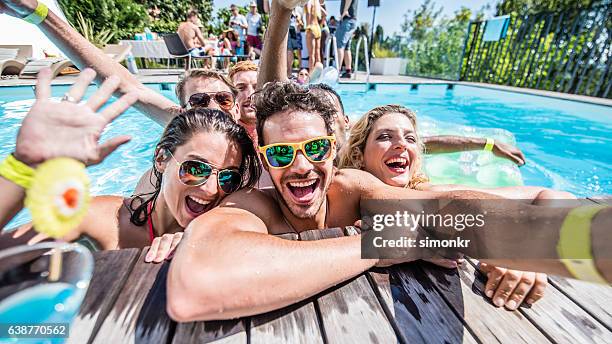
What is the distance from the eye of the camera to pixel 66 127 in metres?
0.94

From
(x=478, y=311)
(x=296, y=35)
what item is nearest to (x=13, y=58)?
(x=296, y=35)

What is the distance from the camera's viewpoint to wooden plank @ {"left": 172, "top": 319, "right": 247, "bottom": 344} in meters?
1.01

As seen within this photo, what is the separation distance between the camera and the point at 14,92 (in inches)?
336

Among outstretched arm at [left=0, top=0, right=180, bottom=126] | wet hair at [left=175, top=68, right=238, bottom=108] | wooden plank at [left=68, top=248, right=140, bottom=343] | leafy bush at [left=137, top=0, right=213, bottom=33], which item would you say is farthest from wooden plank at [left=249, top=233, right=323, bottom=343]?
leafy bush at [left=137, top=0, right=213, bottom=33]

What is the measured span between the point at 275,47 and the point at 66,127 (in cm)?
227

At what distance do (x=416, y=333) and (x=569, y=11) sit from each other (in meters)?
12.8

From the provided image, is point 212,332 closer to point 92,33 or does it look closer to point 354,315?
point 354,315

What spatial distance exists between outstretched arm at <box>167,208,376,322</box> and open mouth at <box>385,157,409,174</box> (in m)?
1.47

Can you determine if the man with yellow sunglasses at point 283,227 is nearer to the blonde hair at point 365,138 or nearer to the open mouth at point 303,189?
the open mouth at point 303,189

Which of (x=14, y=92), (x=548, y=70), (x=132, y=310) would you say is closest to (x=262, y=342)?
(x=132, y=310)

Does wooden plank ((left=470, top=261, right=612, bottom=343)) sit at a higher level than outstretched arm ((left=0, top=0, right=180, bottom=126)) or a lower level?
lower

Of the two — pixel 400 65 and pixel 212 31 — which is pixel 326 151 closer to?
pixel 400 65

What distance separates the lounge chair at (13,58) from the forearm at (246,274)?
43.6 feet

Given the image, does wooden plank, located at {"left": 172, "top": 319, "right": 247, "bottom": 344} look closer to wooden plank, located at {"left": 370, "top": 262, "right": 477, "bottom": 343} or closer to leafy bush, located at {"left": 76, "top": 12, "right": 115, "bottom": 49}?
wooden plank, located at {"left": 370, "top": 262, "right": 477, "bottom": 343}
